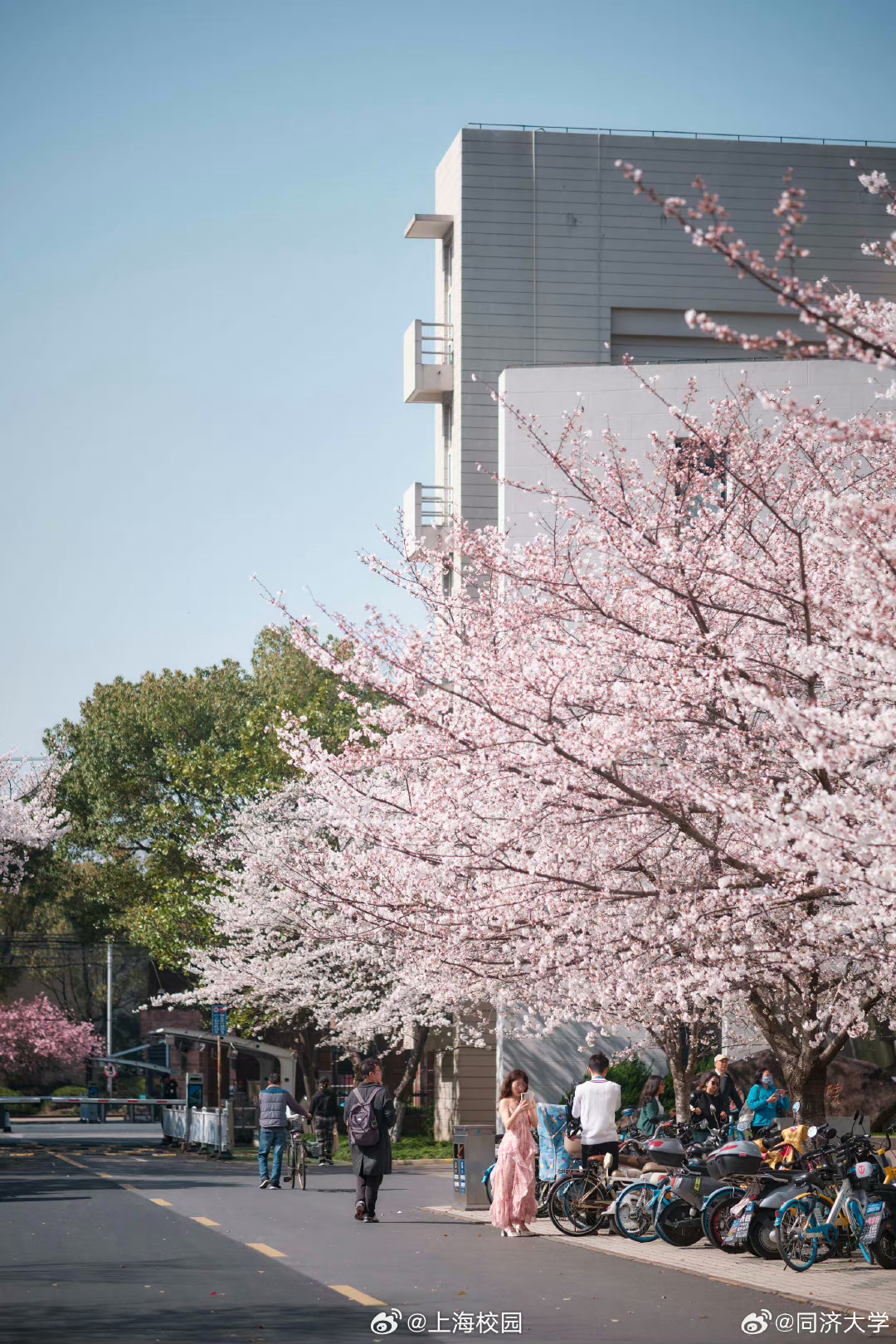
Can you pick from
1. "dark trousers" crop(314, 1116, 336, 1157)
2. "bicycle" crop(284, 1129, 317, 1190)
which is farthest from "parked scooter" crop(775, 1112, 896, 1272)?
"dark trousers" crop(314, 1116, 336, 1157)

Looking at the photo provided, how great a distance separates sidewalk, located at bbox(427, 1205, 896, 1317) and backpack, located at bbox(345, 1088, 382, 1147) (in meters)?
2.60

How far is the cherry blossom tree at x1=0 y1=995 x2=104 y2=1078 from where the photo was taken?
60812 mm

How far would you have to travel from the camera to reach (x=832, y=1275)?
12.4m

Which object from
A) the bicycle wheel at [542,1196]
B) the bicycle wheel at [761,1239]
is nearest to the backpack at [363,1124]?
the bicycle wheel at [542,1196]

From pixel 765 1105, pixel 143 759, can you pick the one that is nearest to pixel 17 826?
pixel 143 759

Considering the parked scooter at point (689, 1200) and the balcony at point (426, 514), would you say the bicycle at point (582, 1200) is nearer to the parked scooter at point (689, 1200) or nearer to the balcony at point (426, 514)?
the parked scooter at point (689, 1200)

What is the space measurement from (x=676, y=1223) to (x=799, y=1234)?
2.43 meters

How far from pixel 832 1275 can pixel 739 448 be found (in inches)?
298

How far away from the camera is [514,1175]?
53.0ft

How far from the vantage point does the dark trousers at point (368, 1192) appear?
57.6 feet

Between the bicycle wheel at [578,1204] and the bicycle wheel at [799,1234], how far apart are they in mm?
3683

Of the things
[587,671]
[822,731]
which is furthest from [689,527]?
[822,731]

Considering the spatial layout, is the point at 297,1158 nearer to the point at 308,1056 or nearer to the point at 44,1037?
the point at 308,1056

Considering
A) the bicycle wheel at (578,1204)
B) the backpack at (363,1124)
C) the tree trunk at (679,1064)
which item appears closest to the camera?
the bicycle wheel at (578,1204)
